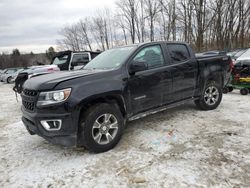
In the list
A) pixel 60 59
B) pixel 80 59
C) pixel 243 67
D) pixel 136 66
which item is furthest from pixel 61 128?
pixel 60 59

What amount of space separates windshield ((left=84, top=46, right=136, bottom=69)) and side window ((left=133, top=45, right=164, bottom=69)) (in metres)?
0.21

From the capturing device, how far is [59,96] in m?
3.27

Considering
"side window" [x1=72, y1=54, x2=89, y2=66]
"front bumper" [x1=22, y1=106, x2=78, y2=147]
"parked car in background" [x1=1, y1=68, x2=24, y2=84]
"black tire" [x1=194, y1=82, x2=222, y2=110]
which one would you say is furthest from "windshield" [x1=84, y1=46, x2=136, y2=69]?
"parked car in background" [x1=1, y1=68, x2=24, y2=84]

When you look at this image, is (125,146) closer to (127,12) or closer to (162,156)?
(162,156)

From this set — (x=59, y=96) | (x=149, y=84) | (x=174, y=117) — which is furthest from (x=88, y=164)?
(x=174, y=117)

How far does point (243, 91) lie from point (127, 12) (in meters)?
31.3

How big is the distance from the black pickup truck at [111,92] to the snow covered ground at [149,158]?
38cm

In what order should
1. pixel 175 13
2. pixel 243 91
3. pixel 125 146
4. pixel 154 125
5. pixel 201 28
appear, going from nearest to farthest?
pixel 125 146 < pixel 154 125 < pixel 243 91 < pixel 201 28 < pixel 175 13

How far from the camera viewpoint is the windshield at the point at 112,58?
13.8ft

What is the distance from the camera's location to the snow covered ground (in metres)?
2.89

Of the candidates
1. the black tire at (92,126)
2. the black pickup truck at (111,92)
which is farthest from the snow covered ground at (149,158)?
the black pickup truck at (111,92)

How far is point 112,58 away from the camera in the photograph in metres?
4.54

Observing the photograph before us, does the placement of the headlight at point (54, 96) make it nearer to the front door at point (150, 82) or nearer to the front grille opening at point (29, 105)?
the front grille opening at point (29, 105)

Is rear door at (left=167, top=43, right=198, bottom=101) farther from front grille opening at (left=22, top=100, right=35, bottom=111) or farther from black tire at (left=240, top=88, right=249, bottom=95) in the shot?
black tire at (left=240, top=88, right=249, bottom=95)
